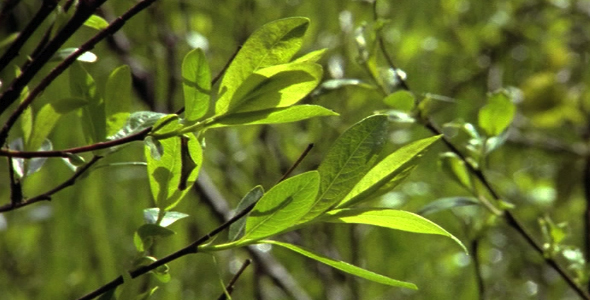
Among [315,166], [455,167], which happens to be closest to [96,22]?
[455,167]

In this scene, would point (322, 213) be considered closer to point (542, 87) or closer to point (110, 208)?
point (110, 208)

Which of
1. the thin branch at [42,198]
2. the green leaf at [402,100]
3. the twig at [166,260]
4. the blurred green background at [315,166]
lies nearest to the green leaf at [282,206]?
the twig at [166,260]

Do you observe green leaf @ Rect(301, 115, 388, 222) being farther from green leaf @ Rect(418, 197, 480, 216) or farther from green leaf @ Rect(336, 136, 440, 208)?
green leaf @ Rect(418, 197, 480, 216)

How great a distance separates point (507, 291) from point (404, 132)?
15.7 inches

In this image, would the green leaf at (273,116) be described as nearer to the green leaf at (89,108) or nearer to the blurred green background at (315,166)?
the green leaf at (89,108)

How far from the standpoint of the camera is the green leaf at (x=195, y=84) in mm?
434

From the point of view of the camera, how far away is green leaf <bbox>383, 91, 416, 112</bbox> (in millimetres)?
662

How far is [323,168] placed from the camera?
0.45 metres

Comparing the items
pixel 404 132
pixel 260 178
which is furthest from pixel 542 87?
pixel 260 178

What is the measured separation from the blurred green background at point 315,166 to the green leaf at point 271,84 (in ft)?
2.12

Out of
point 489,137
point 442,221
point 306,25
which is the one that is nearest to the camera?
point 306,25

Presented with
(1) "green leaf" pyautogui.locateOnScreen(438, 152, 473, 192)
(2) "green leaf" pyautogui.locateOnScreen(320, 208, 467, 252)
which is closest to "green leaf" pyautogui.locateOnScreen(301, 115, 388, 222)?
(2) "green leaf" pyautogui.locateOnScreen(320, 208, 467, 252)

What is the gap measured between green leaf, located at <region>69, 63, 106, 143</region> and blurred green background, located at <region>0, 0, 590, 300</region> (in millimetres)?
614

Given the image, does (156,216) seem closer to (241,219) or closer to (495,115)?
(241,219)
